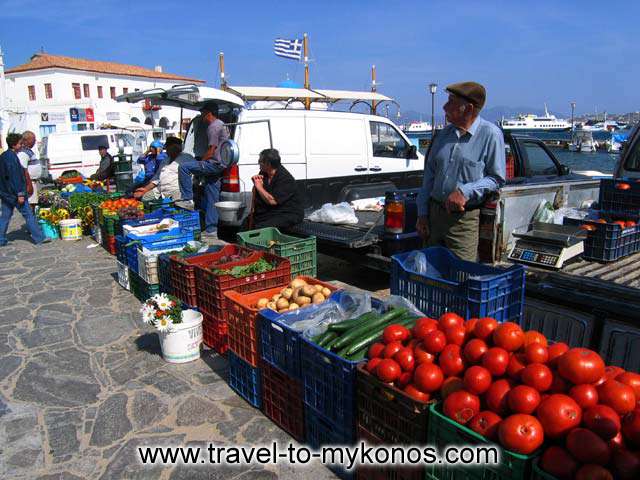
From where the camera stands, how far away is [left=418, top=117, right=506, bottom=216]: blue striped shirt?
409 centimetres

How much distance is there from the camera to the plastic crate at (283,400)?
343 cm

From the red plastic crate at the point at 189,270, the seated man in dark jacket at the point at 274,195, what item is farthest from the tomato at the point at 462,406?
Answer: the seated man in dark jacket at the point at 274,195

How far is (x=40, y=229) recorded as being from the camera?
1071 cm

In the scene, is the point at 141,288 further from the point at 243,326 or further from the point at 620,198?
the point at 620,198

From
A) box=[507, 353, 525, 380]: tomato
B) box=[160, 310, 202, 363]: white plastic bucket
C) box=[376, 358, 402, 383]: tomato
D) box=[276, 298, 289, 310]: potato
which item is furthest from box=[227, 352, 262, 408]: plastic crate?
box=[507, 353, 525, 380]: tomato

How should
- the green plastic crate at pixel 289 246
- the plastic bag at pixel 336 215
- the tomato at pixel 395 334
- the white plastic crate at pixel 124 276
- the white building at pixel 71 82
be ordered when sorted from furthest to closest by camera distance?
1. the white building at pixel 71 82
2. the white plastic crate at pixel 124 276
3. the plastic bag at pixel 336 215
4. the green plastic crate at pixel 289 246
5. the tomato at pixel 395 334

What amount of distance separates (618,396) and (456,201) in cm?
220

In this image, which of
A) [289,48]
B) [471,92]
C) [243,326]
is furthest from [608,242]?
[289,48]

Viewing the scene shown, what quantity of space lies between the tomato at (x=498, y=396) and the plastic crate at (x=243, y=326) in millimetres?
1885

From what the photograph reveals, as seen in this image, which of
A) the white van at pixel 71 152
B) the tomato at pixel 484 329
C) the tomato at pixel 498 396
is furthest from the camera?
the white van at pixel 71 152

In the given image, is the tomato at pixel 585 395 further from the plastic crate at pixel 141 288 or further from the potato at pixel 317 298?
the plastic crate at pixel 141 288

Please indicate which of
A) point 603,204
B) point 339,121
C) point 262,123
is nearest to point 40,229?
point 262,123

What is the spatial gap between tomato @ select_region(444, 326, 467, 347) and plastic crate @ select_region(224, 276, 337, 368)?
5.05 ft

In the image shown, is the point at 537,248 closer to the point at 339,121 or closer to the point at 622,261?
the point at 622,261
